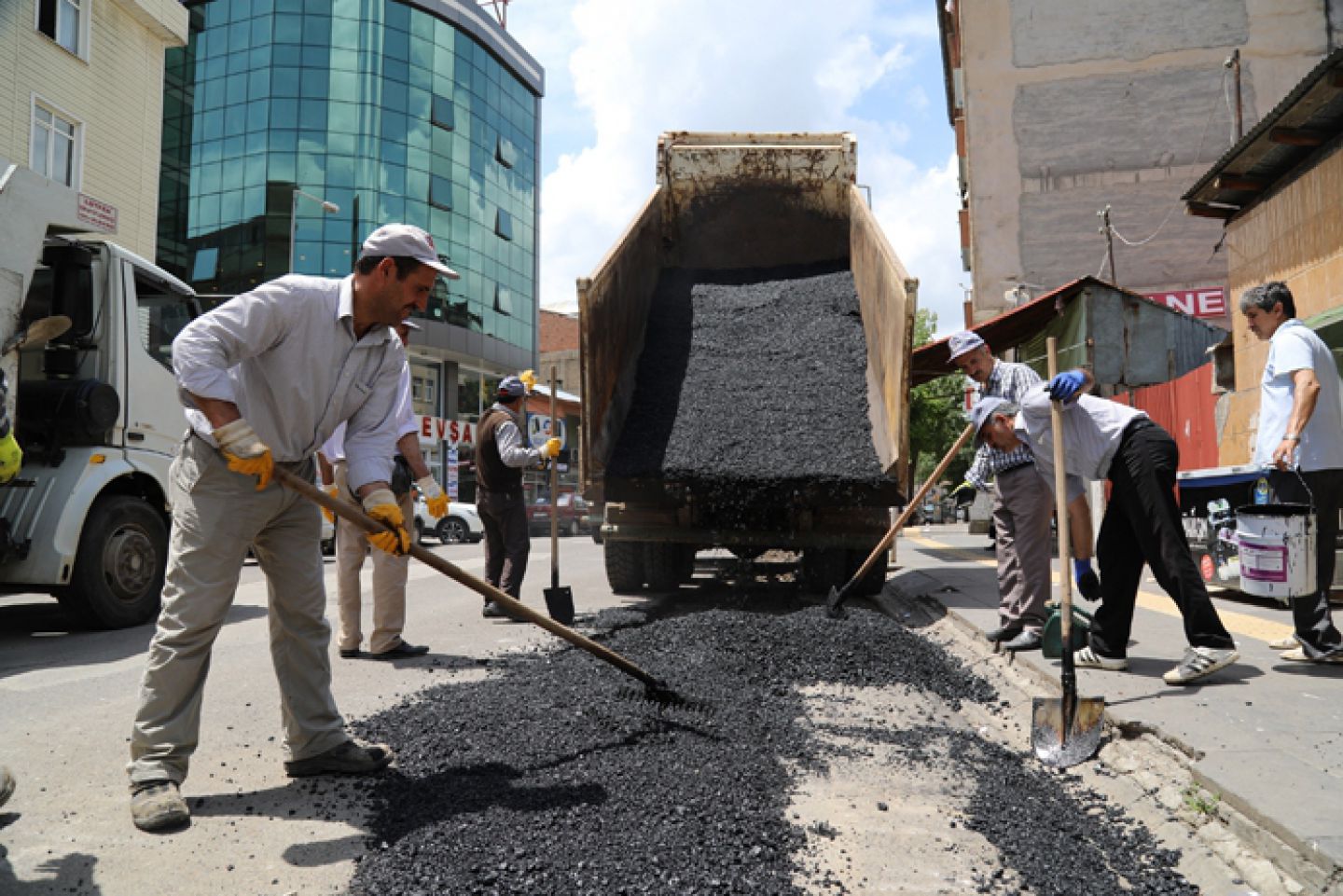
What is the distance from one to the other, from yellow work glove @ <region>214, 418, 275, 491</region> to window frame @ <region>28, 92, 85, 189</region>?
50.1 ft

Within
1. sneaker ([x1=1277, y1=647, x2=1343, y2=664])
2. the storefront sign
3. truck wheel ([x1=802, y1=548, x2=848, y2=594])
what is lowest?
sneaker ([x1=1277, y1=647, x2=1343, y2=664])

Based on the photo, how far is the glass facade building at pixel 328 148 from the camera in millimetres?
30344

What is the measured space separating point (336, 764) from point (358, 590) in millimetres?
2249

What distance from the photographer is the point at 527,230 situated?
38719 millimetres

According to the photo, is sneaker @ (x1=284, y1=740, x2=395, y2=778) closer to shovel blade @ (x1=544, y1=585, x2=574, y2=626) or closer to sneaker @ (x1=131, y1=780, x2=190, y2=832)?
sneaker @ (x1=131, y1=780, x2=190, y2=832)

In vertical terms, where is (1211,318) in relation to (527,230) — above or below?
below

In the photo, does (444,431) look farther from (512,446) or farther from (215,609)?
(215,609)

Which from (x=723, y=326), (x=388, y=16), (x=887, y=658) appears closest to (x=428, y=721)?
(x=887, y=658)

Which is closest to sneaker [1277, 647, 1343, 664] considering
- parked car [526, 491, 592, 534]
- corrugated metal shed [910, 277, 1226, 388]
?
corrugated metal shed [910, 277, 1226, 388]

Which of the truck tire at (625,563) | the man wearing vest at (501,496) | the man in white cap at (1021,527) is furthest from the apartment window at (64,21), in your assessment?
the man in white cap at (1021,527)

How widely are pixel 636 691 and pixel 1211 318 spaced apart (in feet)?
69.2

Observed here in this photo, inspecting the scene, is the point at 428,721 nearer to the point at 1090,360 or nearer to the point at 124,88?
the point at 1090,360

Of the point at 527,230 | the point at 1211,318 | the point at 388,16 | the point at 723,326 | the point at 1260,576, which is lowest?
the point at 1260,576

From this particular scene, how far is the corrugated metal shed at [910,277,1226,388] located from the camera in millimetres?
10656
